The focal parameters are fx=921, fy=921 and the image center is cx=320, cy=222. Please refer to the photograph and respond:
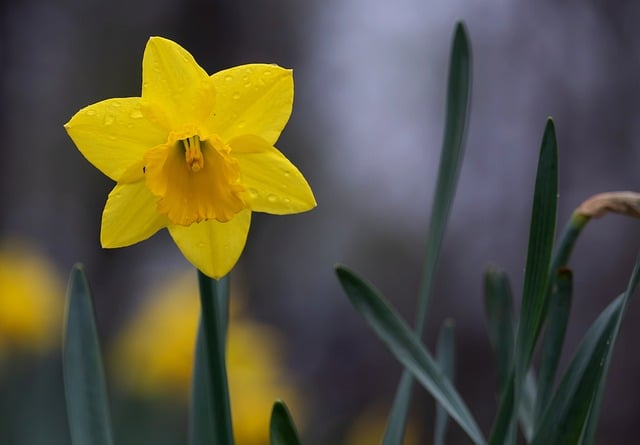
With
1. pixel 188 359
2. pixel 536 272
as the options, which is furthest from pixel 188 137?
pixel 188 359

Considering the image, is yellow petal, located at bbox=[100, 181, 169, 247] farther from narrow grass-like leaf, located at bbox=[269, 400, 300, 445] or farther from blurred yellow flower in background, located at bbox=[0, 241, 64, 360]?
blurred yellow flower in background, located at bbox=[0, 241, 64, 360]

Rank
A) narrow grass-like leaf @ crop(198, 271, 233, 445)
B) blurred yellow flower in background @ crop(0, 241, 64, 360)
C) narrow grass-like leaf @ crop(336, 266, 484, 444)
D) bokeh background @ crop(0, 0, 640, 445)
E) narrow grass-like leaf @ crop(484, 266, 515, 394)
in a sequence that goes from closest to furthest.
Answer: narrow grass-like leaf @ crop(198, 271, 233, 445), narrow grass-like leaf @ crop(336, 266, 484, 444), narrow grass-like leaf @ crop(484, 266, 515, 394), blurred yellow flower in background @ crop(0, 241, 64, 360), bokeh background @ crop(0, 0, 640, 445)

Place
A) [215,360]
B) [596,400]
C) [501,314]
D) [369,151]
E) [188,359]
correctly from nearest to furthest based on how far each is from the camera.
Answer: [215,360]
[596,400]
[501,314]
[188,359]
[369,151]

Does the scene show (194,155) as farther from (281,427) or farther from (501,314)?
(501,314)

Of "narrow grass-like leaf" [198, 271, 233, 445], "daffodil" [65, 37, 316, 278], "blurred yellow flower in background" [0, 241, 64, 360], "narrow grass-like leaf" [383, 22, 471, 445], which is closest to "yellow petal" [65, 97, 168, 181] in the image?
"daffodil" [65, 37, 316, 278]

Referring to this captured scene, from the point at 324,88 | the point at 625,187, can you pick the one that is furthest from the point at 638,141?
the point at 324,88

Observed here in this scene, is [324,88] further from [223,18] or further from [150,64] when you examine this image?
[150,64]

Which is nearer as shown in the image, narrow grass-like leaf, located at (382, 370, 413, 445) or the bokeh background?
narrow grass-like leaf, located at (382, 370, 413, 445)
